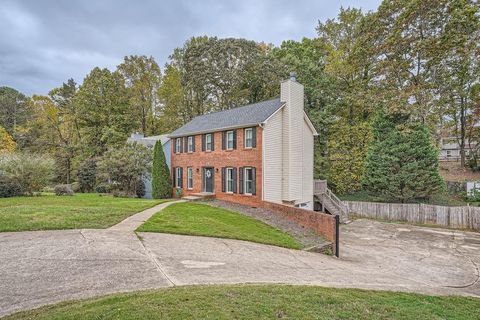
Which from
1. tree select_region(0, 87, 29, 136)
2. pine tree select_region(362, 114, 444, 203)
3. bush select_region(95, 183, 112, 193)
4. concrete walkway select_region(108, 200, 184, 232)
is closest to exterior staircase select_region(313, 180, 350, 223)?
pine tree select_region(362, 114, 444, 203)

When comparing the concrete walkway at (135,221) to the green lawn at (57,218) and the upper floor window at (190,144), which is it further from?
the upper floor window at (190,144)

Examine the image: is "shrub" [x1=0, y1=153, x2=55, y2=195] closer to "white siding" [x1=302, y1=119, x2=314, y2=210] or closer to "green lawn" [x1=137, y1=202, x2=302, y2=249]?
"green lawn" [x1=137, y1=202, x2=302, y2=249]

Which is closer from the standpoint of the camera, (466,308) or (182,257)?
(466,308)

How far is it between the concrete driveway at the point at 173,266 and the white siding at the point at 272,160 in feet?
18.5

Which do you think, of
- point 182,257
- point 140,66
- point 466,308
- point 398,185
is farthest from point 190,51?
point 466,308

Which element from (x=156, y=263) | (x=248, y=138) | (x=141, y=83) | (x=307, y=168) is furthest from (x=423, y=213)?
(x=141, y=83)

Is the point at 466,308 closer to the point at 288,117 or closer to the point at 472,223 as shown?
the point at 288,117

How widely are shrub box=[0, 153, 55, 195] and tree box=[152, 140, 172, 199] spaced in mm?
7223

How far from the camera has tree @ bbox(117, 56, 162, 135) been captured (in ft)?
117

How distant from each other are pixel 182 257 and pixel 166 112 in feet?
102

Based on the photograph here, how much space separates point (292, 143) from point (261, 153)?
210 cm

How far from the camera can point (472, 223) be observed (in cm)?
1736

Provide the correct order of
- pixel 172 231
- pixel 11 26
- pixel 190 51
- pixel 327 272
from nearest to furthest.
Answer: pixel 327 272
pixel 172 231
pixel 11 26
pixel 190 51

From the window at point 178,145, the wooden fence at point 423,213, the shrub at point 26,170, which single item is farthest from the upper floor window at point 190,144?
the wooden fence at point 423,213
